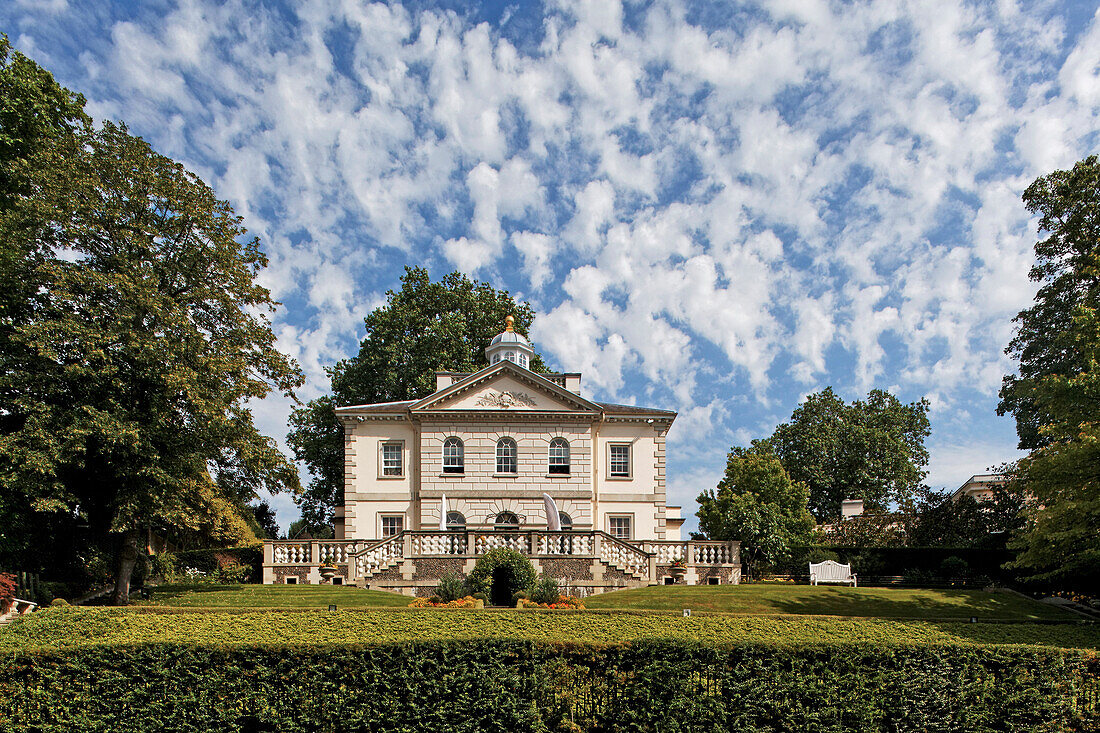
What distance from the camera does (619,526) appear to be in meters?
28.1

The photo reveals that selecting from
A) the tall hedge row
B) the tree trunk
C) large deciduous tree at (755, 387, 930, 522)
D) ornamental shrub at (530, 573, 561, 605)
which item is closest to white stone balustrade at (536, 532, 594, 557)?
ornamental shrub at (530, 573, 561, 605)

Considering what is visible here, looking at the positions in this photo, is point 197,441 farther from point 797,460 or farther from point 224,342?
point 797,460

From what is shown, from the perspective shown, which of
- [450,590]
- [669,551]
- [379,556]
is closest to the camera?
[450,590]

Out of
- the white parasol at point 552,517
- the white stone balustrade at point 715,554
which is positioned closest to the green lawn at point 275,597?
the white parasol at point 552,517

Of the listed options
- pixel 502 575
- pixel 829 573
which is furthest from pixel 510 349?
pixel 829 573

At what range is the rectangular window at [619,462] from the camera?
1115 inches

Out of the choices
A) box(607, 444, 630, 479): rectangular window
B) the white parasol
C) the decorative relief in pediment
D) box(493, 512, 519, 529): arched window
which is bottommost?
box(493, 512, 519, 529): arched window

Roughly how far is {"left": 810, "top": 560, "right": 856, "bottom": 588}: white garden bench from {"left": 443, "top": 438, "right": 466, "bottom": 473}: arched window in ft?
49.1

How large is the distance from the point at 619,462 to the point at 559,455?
2.85 meters

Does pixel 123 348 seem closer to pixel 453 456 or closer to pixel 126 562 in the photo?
pixel 126 562

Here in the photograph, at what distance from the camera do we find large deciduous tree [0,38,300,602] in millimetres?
17562

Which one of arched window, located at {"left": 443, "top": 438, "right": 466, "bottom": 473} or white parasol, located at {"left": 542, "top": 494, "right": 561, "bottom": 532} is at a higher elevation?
arched window, located at {"left": 443, "top": 438, "right": 466, "bottom": 473}

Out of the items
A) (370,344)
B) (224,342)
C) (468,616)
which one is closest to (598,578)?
(468,616)

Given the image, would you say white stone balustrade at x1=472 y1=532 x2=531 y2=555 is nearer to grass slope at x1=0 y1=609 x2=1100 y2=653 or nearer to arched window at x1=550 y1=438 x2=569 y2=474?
arched window at x1=550 y1=438 x2=569 y2=474
